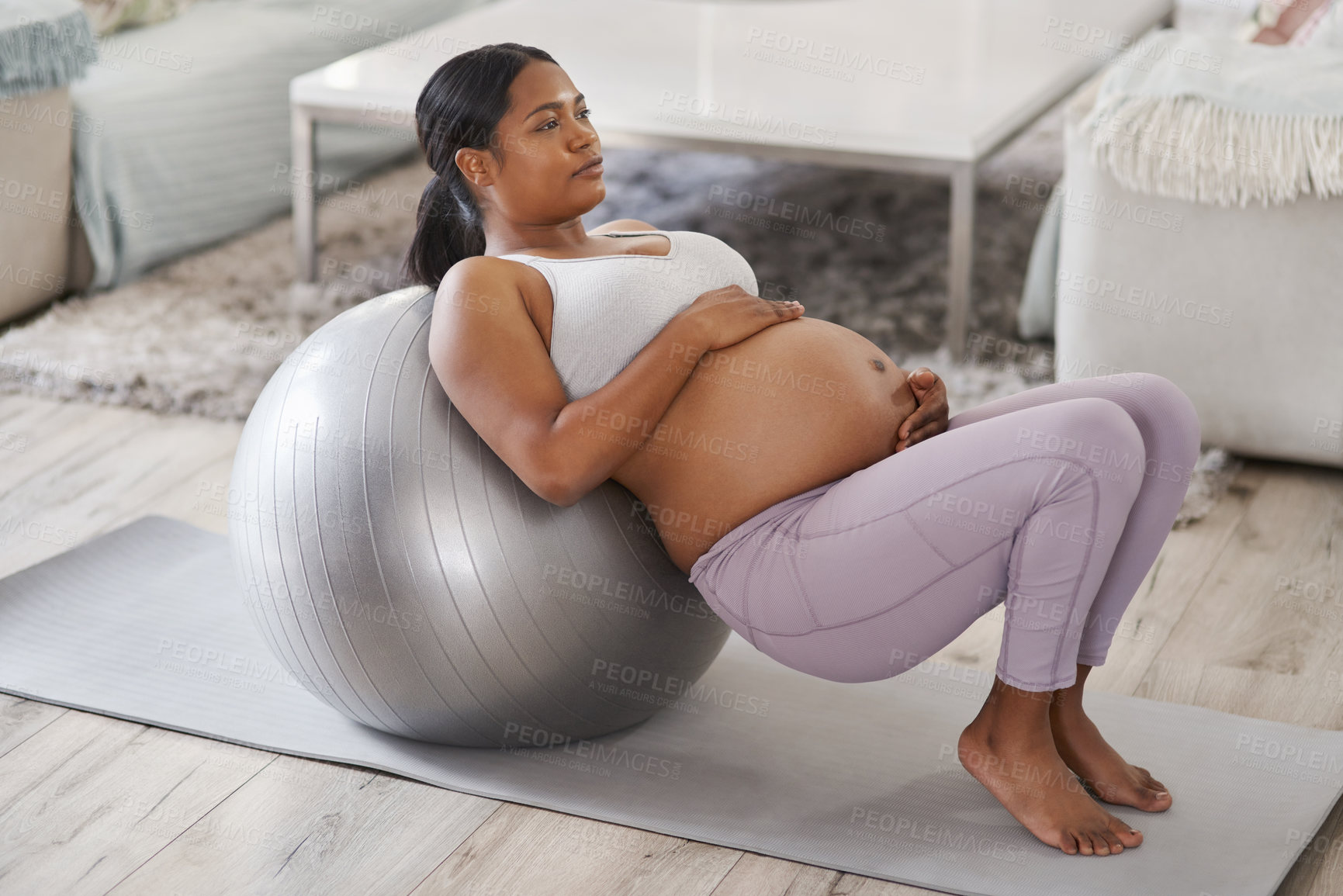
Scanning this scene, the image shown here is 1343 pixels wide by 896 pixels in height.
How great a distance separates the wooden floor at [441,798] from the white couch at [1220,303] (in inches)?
9.1

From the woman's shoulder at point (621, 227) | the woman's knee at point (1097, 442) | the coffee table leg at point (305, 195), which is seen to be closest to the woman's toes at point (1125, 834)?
the woman's knee at point (1097, 442)

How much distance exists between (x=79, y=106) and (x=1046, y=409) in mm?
2478

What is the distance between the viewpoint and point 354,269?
10.5ft

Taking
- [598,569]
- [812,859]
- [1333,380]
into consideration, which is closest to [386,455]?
[598,569]

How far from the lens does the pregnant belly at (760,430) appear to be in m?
1.42

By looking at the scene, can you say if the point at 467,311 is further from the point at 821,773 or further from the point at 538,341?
the point at 821,773

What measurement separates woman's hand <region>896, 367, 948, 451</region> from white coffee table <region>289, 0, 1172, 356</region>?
1158 millimetres

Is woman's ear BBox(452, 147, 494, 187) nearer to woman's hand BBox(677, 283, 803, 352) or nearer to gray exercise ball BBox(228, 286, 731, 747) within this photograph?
gray exercise ball BBox(228, 286, 731, 747)

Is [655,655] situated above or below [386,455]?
below

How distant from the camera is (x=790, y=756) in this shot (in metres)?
1.62

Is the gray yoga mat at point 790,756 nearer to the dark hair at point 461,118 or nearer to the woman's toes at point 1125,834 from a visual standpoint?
the woman's toes at point 1125,834

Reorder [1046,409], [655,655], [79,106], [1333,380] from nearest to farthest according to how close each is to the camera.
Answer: [1046,409]
[655,655]
[1333,380]
[79,106]

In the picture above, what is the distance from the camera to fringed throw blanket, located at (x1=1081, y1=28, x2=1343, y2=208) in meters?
2.19

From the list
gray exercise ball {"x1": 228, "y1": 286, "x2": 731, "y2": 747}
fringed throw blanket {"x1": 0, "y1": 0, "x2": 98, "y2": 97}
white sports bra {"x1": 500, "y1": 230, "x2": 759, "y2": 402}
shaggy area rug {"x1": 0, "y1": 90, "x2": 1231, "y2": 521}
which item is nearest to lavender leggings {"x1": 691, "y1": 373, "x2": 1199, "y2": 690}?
gray exercise ball {"x1": 228, "y1": 286, "x2": 731, "y2": 747}
